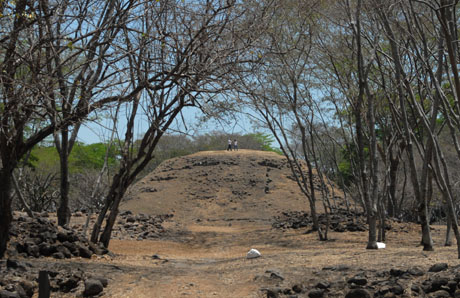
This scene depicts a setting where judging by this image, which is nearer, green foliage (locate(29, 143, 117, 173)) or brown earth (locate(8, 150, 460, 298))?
brown earth (locate(8, 150, 460, 298))

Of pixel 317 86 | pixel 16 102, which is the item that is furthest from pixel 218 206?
pixel 16 102

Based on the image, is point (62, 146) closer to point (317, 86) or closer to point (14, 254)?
point (14, 254)

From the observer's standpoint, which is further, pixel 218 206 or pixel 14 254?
pixel 218 206

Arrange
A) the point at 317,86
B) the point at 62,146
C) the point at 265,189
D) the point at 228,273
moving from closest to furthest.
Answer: the point at 228,273 < the point at 62,146 < the point at 317,86 < the point at 265,189

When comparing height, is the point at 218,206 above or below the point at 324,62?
below

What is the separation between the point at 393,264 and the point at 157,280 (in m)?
3.34

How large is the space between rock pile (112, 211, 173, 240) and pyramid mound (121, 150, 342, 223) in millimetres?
8488

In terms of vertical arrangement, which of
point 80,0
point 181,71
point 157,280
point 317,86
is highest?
point 317,86

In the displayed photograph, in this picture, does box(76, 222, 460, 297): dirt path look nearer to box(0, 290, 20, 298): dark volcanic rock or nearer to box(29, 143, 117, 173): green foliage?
box(0, 290, 20, 298): dark volcanic rock

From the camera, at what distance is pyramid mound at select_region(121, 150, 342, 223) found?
100.0 feet

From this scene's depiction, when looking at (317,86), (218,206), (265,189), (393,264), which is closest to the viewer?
(393,264)

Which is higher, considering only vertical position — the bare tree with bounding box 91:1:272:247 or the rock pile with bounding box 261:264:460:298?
the bare tree with bounding box 91:1:272:247

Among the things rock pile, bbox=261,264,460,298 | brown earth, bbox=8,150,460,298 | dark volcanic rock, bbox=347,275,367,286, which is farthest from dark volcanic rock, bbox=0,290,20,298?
dark volcanic rock, bbox=347,275,367,286

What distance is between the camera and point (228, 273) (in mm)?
7824
